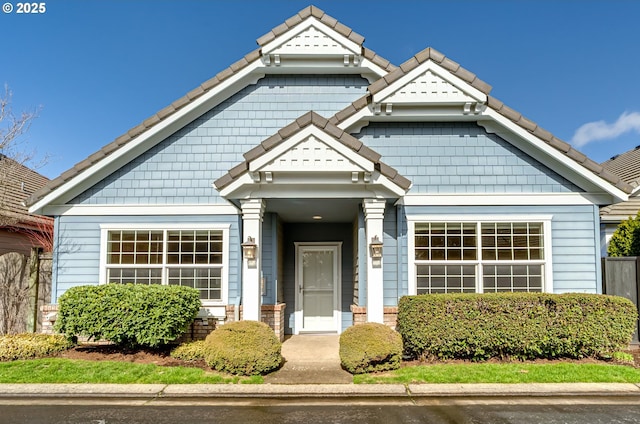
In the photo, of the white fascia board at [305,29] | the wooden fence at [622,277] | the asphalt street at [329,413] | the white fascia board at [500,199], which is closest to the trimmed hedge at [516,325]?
the wooden fence at [622,277]

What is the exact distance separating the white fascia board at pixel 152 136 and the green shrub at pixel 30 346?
8.73 feet

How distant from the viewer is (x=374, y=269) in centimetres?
810

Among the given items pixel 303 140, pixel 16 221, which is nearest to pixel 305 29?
pixel 303 140

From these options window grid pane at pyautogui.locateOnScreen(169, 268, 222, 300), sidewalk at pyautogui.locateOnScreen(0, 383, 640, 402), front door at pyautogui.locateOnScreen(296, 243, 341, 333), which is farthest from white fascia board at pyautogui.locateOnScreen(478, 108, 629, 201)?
window grid pane at pyautogui.locateOnScreen(169, 268, 222, 300)

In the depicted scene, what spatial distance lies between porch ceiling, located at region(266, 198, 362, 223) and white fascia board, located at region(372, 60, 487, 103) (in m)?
2.25

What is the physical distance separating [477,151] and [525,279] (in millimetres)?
2867

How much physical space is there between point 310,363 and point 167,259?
4.01 m

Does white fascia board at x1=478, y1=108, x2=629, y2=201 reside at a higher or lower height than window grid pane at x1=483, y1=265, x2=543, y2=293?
higher

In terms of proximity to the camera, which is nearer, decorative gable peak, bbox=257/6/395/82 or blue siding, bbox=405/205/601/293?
blue siding, bbox=405/205/601/293

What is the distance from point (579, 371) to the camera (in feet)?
23.0

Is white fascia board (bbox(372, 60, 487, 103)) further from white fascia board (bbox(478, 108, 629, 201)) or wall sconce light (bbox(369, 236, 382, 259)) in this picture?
wall sconce light (bbox(369, 236, 382, 259))

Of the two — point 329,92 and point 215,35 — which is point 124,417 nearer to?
point 329,92

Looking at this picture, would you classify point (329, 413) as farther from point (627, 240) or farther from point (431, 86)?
point (627, 240)

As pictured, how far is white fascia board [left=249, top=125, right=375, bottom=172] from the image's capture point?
7758mm
